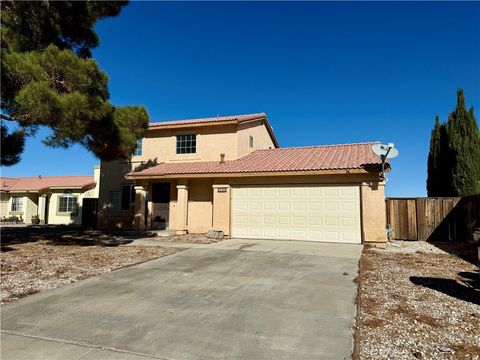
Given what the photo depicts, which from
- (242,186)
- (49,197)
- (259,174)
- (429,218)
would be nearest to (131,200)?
(242,186)

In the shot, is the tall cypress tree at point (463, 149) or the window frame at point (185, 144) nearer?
the tall cypress tree at point (463, 149)

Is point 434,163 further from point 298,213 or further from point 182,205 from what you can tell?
point 182,205

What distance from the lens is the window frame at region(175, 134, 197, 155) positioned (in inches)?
705

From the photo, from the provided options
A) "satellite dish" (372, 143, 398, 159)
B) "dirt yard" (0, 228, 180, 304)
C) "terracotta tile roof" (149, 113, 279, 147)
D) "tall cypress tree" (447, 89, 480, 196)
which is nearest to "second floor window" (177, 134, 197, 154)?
"terracotta tile roof" (149, 113, 279, 147)

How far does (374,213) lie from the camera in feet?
41.0

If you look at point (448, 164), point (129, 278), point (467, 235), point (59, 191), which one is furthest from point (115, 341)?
point (59, 191)

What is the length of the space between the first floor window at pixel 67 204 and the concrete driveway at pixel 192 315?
69.9 feet

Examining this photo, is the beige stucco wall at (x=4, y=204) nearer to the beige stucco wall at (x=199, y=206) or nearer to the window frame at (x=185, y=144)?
the window frame at (x=185, y=144)

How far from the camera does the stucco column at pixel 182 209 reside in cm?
1578

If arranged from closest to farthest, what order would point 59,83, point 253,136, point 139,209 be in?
point 59,83 → point 139,209 → point 253,136

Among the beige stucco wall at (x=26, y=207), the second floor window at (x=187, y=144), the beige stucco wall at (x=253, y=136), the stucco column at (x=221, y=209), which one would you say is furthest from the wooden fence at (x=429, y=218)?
the beige stucco wall at (x=26, y=207)

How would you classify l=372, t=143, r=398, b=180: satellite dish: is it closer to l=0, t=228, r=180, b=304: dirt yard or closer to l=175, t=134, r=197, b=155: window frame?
l=0, t=228, r=180, b=304: dirt yard

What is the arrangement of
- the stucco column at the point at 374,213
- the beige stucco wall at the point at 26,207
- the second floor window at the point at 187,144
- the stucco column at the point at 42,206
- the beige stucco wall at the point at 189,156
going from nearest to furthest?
1. the stucco column at the point at 374,213
2. the beige stucco wall at the point at 189,156
3. the second floor window at the point at 187,144
4. the stucco column at the point at 42,206
5. the beige stucco wall at the point at 26,207

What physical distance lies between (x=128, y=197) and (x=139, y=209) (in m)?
1.65
